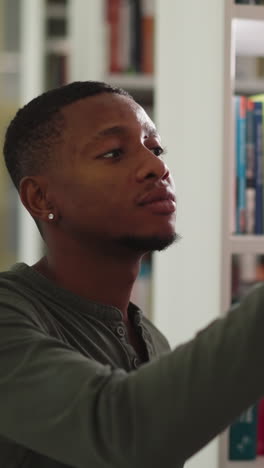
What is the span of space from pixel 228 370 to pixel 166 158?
988 mm

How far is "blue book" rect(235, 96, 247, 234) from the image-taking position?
1439 millimetres

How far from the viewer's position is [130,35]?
2.55m

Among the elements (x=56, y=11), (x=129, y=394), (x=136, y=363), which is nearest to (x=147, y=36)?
(x=56, y=11)

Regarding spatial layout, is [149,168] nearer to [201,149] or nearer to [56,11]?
[201,149]

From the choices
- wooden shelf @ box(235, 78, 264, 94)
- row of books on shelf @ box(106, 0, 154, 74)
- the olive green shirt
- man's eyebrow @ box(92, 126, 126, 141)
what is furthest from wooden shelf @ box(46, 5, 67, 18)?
the olive green shirt

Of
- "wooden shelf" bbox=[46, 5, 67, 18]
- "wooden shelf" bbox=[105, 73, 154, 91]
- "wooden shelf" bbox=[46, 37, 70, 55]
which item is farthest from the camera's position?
"wooden shelf" bbox=[46, 5, 67, 18]

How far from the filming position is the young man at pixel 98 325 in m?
0.69

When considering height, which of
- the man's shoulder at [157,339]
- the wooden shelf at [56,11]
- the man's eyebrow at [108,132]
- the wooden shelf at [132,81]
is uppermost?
the wooden shelf at [56,11]

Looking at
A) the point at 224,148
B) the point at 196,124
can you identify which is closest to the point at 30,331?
the point at 224,148

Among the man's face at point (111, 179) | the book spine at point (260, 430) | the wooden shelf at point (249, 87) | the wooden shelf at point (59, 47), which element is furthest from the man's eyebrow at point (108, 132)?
the wooden shelf at point (59, 47)

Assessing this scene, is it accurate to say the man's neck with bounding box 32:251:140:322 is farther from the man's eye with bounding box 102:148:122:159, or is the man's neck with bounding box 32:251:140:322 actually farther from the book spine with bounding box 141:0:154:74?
the book spine with bounding box 141:0:154:74

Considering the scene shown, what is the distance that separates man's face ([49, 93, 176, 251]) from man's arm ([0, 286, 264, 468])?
0.70 ft

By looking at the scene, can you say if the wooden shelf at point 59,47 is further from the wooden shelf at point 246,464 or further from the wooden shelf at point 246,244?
the wooden shelf at point 246,464

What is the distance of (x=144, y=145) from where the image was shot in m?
0.96
